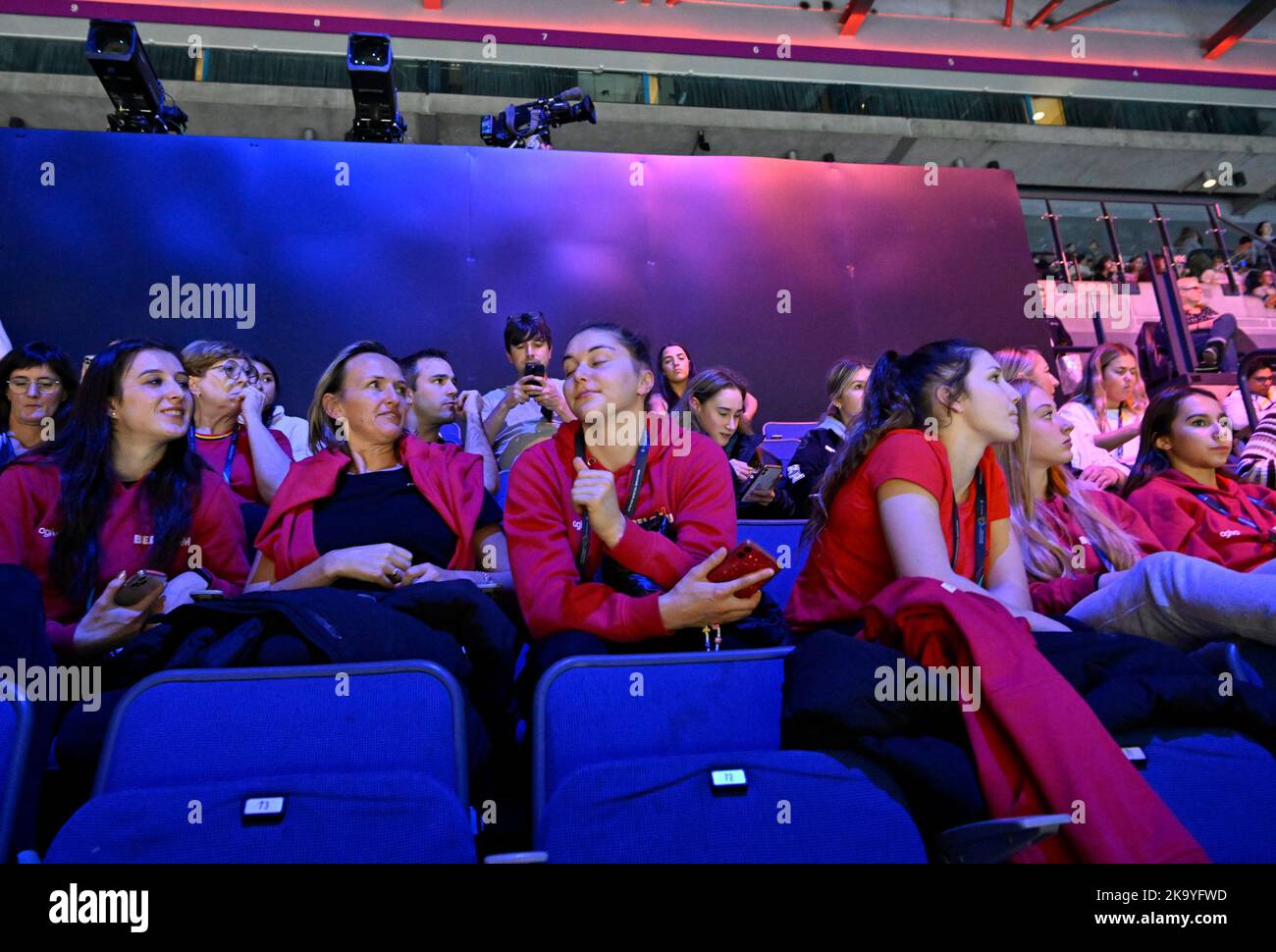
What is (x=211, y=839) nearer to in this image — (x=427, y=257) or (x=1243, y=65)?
(x=427, y=257)

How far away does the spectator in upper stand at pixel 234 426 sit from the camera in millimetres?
2660

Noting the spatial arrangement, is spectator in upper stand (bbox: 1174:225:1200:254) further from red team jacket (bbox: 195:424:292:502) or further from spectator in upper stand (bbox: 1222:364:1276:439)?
red team jacket (bbox: 195:424:292:502)

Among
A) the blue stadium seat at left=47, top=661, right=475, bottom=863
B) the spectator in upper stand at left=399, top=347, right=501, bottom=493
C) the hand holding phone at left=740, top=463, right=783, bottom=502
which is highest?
the spectator in upper stand at left=399, top=347, right=501, bottom=493

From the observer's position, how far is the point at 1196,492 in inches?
95.2

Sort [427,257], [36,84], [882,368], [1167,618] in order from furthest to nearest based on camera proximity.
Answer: [36,84] < [427,257] < [882,368] < [1167,618]

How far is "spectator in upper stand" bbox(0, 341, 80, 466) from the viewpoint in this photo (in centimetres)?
269

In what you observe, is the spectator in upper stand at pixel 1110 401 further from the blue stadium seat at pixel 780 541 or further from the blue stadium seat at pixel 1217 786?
the blue stadium seat at pixel 1217 786

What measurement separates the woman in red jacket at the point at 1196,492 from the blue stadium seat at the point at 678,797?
1.67m

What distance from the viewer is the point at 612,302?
14.9ft

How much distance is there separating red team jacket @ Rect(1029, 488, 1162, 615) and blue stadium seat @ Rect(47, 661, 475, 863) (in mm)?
1318

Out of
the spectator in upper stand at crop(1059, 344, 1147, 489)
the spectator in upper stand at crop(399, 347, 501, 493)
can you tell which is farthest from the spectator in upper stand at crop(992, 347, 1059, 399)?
the spectator in upper stand at crop(399, 347, 501, 493)

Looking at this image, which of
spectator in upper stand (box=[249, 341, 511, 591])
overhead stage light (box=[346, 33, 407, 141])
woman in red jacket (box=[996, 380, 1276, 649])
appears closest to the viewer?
woman in red jacket (box=[996, 380, 1276, 649])

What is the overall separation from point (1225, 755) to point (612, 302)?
370 cm
